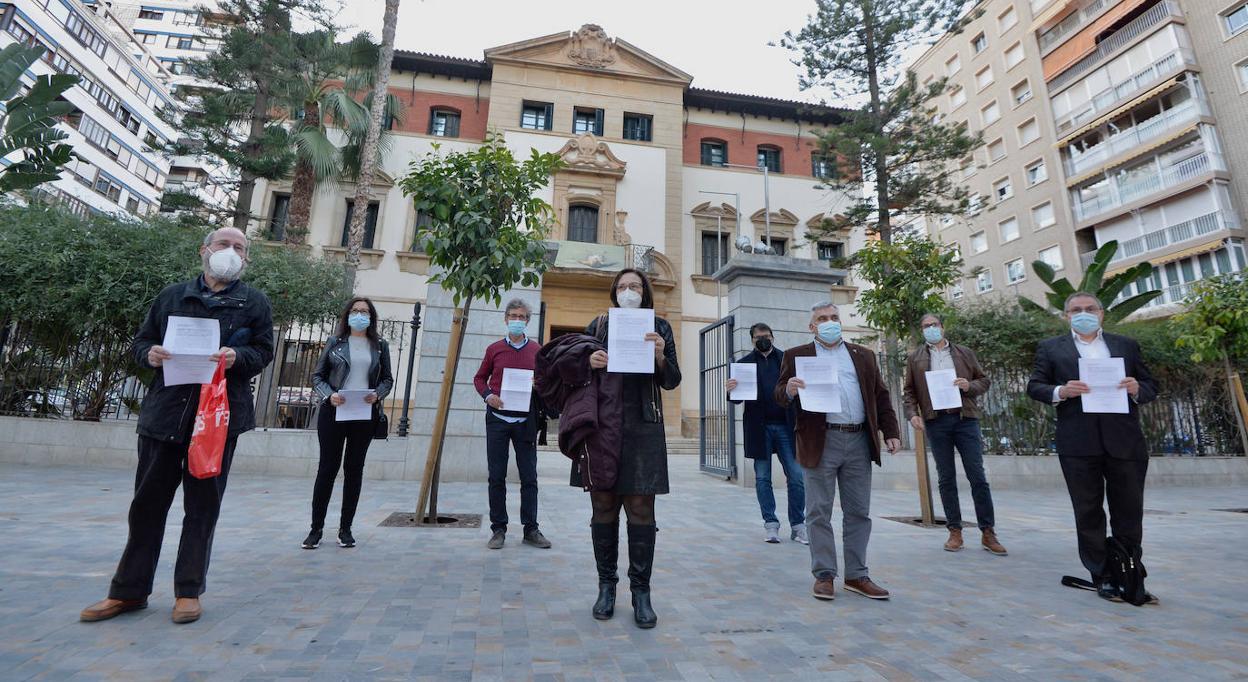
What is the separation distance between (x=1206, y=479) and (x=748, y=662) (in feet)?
45.0

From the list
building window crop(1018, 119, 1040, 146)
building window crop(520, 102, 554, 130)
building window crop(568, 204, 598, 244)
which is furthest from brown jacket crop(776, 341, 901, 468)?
building window crop(1018, 119, 1040, 146)

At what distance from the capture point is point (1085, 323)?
3.71 meters

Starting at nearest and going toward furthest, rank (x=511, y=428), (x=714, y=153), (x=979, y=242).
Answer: (x=511, y=428), (x=714, y=153), (x=979, y=242)

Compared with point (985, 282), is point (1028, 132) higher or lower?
higher

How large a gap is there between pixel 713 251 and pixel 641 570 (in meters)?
19.5

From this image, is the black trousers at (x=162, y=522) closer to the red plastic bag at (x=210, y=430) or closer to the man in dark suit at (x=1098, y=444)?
the red plastic bag at (x=210, y=430)

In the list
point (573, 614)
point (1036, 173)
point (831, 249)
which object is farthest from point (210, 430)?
point (1036, 173)

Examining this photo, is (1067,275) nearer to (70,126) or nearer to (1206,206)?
(1206,206)

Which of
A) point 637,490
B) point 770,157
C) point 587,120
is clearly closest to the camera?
point 637,490

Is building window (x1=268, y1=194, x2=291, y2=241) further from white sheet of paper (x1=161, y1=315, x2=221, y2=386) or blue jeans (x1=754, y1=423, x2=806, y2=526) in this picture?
blue jeans (x1=754, y1=423, x2=806, y2=526)

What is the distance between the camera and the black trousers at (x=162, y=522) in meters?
2.69

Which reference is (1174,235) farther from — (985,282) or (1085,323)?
(1085,323)

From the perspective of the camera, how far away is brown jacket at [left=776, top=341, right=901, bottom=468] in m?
3.59

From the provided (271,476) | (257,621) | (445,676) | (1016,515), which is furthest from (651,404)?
(271,476)
